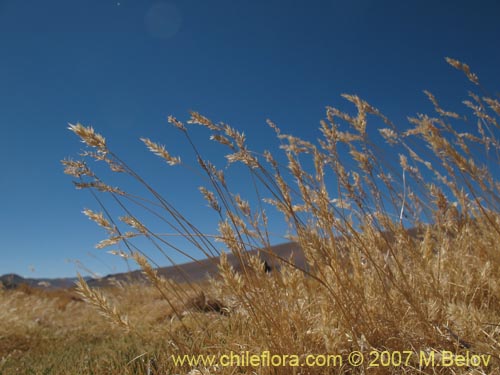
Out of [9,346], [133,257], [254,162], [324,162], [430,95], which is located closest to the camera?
[254,162]

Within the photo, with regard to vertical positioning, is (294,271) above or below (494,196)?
below

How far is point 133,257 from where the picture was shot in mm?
1604

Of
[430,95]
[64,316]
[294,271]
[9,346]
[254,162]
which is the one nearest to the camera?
[254,162]

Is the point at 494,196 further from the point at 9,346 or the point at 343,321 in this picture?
the point at 9,346

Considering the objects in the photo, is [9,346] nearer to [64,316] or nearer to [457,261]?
[64,316]

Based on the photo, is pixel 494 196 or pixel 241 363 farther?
pixel 494 196

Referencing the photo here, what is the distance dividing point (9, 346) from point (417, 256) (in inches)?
144

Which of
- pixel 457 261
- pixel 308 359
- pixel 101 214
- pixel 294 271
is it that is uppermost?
pixel 101 214

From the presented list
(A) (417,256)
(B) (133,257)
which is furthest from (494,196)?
(B) (133,257)

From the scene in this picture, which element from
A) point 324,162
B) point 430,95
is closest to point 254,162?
point 324,162

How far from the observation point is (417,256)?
178cm

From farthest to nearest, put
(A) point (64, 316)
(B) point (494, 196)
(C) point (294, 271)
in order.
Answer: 1. (A) point (64, 316)
2. (B) point (494, 196)
3. (C) point (294, 271)

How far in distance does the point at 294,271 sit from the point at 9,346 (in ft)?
10.4

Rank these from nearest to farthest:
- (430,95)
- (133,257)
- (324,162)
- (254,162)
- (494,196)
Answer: (254,162) → (133,257) → (324,162) → (494,196) → (430,95)
